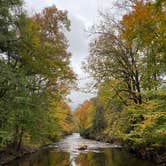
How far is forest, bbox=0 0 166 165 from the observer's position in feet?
52.6

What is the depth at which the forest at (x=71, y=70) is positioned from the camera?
1605 cm

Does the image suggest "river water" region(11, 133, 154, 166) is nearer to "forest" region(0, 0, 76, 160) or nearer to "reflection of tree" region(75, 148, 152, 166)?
"reflection of tree" region(75, 148, 152, 166)

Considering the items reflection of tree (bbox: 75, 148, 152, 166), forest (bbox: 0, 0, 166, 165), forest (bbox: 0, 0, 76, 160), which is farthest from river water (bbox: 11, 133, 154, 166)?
forest (bbox: 0, 0, 76, 160)

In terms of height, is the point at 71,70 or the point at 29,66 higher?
the point at 71,70

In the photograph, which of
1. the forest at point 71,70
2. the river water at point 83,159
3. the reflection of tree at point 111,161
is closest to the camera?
the forest at point 71,70

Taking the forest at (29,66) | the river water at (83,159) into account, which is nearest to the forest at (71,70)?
the forest at (29,66)

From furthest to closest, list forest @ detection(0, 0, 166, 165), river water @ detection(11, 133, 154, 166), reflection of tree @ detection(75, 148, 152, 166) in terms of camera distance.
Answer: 1. river water @ detection(11, 133, 154, 166)
2. reflection of tree @ detection(75, 148, 152, 166)
3. forest @ detection(0, 0, 166, 165)

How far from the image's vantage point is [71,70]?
25625 millimetres

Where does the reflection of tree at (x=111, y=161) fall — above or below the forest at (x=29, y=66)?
below

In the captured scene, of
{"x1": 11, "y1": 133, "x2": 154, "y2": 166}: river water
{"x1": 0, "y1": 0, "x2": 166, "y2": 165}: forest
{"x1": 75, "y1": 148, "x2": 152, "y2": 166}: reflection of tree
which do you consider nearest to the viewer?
{"x1": 0, "y1": 0, "x2": 166, "y2": 165}: forest

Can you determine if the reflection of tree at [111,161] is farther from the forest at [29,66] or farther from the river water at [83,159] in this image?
the forest at [29,66]

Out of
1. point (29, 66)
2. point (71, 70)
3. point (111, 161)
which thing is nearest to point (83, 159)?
point (111, 161)

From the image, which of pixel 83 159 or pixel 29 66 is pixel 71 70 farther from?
pixel 83 159

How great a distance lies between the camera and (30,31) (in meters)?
19.0
